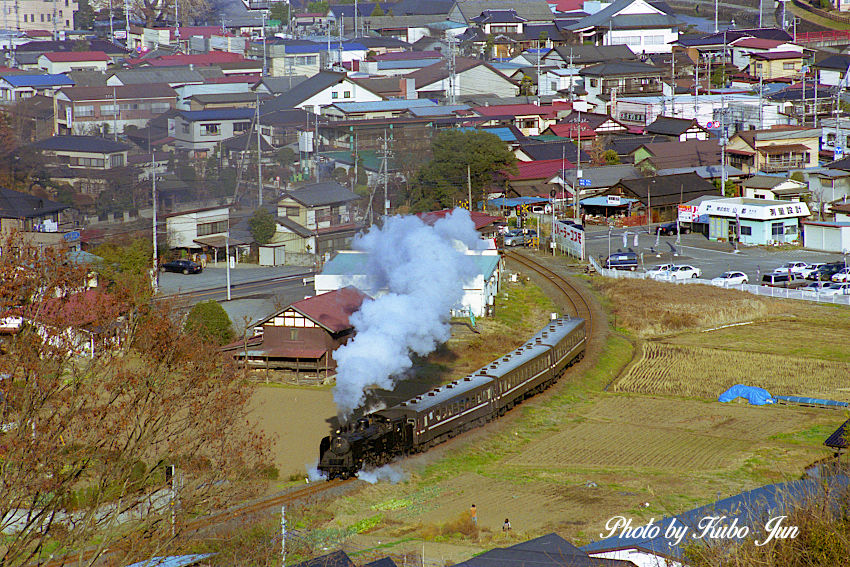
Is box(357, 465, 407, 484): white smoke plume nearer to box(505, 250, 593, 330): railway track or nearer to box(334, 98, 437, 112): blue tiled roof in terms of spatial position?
box(505, 250, 593, 330): railway track

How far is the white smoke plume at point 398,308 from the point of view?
18656 mm

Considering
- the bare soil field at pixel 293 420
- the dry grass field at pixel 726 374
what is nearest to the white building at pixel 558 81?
the dry grass field at pixel 726 374

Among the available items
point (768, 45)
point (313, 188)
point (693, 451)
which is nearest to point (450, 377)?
point (693, 451)

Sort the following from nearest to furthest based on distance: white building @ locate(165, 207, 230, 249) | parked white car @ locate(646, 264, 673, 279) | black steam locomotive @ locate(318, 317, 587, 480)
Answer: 1. black steam locomotive @ locate(318, 317, 587, 480)
2. parked white car @ locate(646, 264, 673, 279)
3. white building @ locate(165, 207, 230, 249)

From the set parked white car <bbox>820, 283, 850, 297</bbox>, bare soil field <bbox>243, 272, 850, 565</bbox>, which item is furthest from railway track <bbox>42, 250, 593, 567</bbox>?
parked white car <bbox>820, 283, 850, 297</bbox>

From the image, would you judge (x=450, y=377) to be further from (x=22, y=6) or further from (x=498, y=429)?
(x=22, y=6)

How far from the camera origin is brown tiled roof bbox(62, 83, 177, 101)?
56.6m

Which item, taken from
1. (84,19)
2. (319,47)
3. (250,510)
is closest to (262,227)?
(250,510)

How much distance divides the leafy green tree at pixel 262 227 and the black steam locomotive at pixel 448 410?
49.7 ft

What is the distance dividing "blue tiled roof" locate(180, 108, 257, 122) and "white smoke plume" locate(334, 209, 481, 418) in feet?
99.7

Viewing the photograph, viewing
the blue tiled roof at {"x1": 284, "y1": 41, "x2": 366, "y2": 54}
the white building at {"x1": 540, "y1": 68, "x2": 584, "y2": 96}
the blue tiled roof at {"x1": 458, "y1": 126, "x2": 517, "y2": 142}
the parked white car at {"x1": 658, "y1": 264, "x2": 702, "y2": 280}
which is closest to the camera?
the parked white car at {"x1": 658, "y1": 264, "x2": 702, "y2": 280}

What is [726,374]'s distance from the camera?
78.5 ft

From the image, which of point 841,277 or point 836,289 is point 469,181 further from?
point 836,289

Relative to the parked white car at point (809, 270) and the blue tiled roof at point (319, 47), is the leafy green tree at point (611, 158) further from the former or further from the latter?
the blue tiled roof at point (319, 47)
